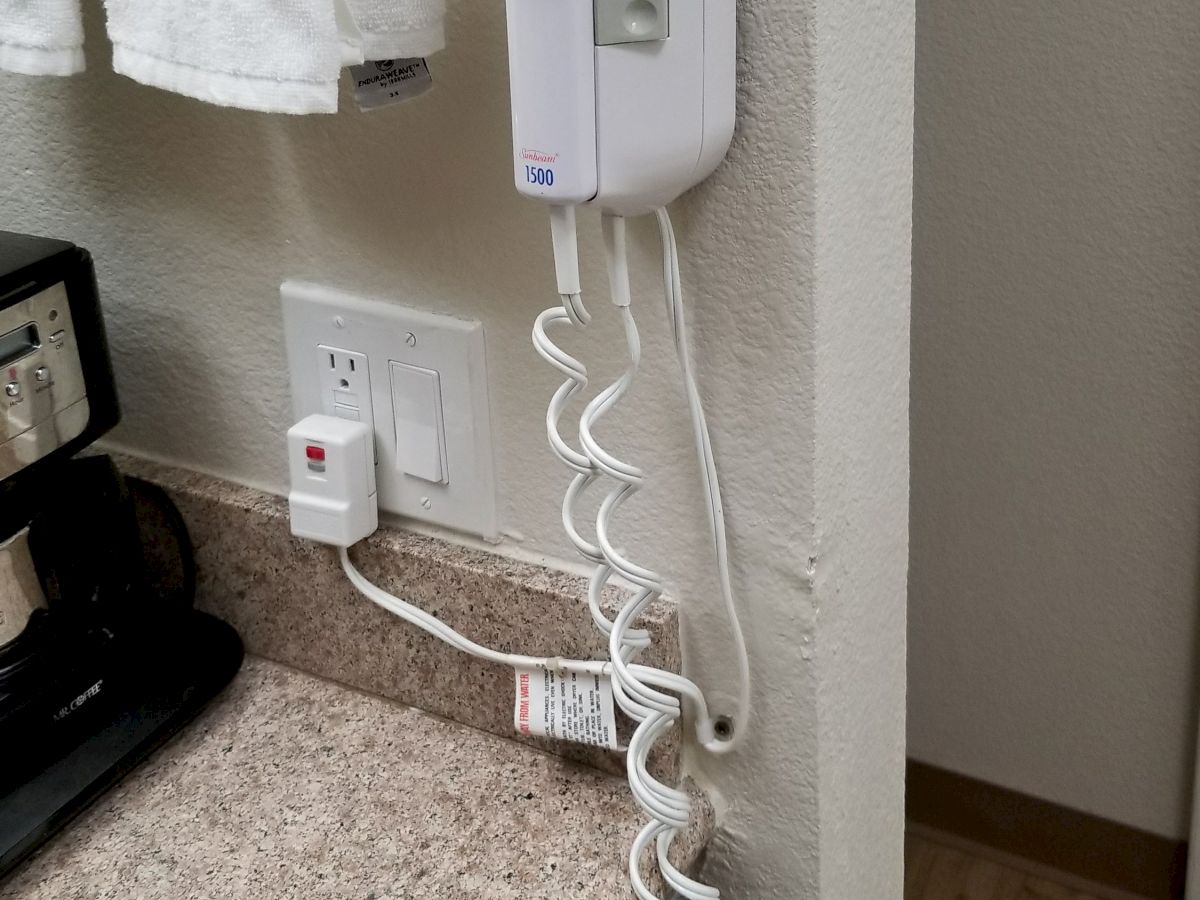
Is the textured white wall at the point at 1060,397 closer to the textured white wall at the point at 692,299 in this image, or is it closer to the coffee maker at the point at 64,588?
the textured white wall at the point at 692,299

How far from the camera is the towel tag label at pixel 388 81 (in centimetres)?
→ 58

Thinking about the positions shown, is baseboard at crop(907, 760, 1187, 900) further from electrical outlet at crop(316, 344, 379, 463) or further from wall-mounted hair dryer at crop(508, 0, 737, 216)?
wall-mounted hair dryer at crop(508, 0, 737, 216)

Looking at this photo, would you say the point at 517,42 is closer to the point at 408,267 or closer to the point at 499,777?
the point at 408,267

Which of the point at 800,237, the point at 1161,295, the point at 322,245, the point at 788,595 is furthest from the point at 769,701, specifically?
the point at 1161,295

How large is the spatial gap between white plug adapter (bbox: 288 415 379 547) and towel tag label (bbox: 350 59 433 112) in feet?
0.63

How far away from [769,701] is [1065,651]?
3.43 ft

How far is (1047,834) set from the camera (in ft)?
5.41

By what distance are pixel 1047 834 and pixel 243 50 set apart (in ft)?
4.95

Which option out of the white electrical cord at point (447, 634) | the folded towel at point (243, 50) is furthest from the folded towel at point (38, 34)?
the white electrical cord at point (447, 634)

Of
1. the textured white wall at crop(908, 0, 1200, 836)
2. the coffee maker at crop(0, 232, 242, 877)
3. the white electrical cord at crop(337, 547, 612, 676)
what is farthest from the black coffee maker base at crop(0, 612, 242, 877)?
the textured white wall at crop(908, 0, 1200, 836)

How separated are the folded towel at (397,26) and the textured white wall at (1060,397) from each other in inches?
37.3

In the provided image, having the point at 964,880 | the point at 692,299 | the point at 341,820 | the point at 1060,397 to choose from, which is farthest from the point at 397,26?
the point at 964,880

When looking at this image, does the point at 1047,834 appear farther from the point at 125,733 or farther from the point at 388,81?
the point at 388,81

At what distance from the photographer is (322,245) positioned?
0.69 metres
